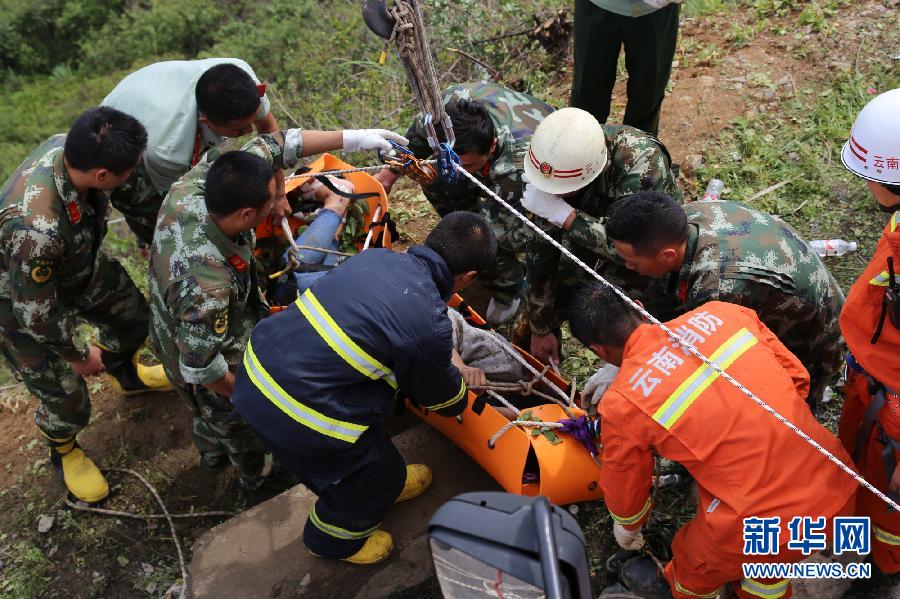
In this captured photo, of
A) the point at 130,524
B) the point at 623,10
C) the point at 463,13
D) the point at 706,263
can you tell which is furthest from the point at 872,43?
the point at 130,524

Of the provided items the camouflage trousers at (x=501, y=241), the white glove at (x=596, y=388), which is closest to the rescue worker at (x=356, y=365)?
the white glove at (x=596, y=388)

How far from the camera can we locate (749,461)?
2215 millimetres

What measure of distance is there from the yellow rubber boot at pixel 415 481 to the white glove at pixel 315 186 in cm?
172

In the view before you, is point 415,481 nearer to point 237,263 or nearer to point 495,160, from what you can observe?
point 237,263

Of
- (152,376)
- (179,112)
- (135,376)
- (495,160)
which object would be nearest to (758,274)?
(495,160)

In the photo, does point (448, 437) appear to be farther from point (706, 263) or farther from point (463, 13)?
point (463, 13)

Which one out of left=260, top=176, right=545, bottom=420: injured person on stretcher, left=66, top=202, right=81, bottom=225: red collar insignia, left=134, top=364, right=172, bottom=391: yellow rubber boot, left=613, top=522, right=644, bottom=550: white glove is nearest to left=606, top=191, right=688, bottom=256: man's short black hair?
left=260, top=176, right=545, bottom=420: injured person on stretcher

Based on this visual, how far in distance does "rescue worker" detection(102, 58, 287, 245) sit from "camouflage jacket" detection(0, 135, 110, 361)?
451 millimetres

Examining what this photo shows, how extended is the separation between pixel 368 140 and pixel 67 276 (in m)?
1.69

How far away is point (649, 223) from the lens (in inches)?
105

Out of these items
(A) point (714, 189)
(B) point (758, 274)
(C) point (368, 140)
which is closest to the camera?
(B) point (758, 274)

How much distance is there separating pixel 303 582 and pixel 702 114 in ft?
14.9

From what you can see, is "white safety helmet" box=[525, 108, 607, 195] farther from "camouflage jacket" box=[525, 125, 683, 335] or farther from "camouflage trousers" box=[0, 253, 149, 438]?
"camouflage trousers" box=[0, 253, 149, 438]

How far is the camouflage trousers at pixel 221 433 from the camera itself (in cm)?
343
